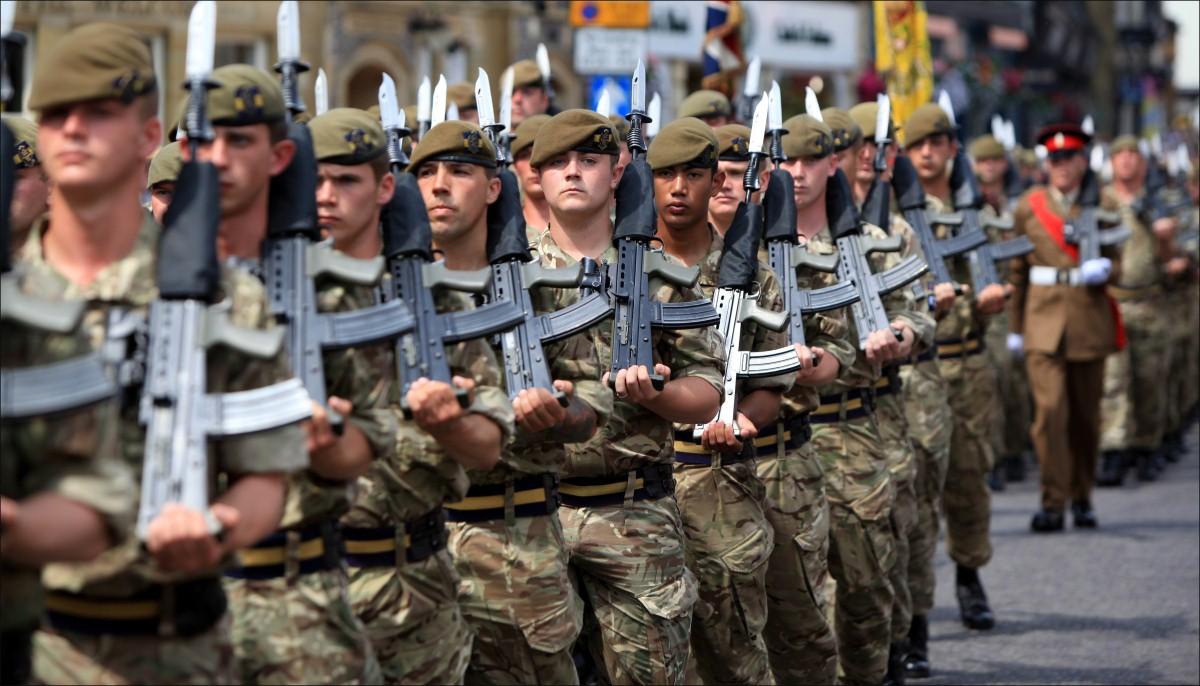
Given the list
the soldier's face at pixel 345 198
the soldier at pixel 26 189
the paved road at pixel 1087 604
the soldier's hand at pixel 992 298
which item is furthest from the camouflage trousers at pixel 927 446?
the soldier's face at pixel 345 198

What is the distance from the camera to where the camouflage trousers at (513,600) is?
6453mm

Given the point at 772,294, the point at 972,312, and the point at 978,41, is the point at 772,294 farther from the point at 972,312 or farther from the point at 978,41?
the point at 978,41

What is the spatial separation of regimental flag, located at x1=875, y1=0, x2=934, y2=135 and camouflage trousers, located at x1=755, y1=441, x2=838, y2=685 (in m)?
6.55

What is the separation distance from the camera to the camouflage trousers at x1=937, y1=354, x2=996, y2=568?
11688 mm

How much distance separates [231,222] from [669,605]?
2572 mm

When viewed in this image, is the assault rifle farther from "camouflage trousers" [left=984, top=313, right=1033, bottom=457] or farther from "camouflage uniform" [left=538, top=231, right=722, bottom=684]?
"camouflage trousers" [left=984, top=313, right=1033, bottom=457]

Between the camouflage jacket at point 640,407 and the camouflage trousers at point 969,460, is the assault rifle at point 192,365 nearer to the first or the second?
the camouflage jacket at point 640,407

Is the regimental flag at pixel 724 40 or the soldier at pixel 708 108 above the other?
the regimental flag at pixel 724 40

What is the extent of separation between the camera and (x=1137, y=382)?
1822 cm

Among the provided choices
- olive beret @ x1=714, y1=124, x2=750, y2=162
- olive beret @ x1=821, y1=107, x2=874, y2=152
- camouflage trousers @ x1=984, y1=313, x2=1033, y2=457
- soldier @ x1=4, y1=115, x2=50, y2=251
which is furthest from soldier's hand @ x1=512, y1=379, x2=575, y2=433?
camouflage trousers @ x1=984, y1=313, x2=1033, y2=457

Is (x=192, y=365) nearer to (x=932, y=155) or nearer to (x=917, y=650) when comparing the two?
(x=917, y=650)

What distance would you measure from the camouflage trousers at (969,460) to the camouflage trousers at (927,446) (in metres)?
0.74

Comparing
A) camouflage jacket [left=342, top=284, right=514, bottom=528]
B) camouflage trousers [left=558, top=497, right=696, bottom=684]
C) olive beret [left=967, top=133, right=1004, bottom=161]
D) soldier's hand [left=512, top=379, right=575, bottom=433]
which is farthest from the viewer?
olive beret [left=967, top=133, right=1004, bottom=161]

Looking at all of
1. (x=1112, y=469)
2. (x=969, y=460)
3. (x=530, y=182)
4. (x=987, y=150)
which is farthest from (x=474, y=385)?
(x=1112, y=469)
